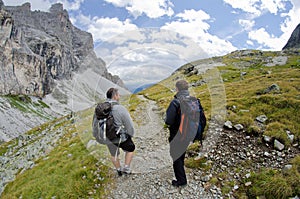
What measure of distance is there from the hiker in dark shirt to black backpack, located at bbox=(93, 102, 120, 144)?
1729mm

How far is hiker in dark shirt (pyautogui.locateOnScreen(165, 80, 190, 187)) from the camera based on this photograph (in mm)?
5950

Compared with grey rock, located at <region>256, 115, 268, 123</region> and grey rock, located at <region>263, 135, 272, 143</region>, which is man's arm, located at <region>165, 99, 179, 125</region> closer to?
grey rock, located at <region>263, 135, 272, 143</region>

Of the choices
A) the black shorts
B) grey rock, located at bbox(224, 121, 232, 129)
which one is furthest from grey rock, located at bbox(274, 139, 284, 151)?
the black shorts

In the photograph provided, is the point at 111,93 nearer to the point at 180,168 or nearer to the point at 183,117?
the point at 183,117

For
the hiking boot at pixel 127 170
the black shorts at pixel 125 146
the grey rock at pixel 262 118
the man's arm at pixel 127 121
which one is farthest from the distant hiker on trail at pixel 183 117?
the grey rock at pixel 262 118

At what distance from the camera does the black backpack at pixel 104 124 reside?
19.8ft

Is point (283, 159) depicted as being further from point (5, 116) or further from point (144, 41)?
point (5, 116)

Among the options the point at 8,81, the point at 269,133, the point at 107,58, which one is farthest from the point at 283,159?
the point at 8,81

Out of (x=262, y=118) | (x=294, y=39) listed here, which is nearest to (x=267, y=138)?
(x=262, y=118)

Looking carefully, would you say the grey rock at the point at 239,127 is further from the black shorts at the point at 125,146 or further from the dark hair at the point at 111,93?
the dark hair at the point at 111,93

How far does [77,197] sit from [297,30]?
20972cm

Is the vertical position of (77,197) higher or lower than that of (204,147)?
lower

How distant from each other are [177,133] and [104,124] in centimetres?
228

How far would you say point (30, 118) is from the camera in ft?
456
